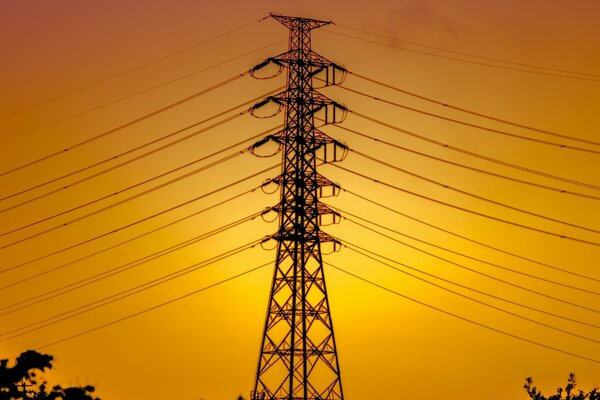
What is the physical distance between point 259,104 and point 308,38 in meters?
4.83

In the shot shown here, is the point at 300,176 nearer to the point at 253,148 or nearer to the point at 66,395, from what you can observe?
the point at 253,148

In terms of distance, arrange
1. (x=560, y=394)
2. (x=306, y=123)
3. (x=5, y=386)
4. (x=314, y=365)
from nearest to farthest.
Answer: (x=5, y=386), (x=314, y=365), (x=306, y=123), (x=560, y=394)

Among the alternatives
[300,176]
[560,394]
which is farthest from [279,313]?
[560,394]

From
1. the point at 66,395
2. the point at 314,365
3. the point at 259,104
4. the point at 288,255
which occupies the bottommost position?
the point at 66,395

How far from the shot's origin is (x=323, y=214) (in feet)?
184

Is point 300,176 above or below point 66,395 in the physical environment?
above

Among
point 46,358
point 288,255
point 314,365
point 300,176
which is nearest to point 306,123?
point 300,176

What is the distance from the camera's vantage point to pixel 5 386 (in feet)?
110

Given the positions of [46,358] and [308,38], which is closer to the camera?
[46,358]

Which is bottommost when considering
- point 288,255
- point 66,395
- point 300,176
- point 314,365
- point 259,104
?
point 66,395

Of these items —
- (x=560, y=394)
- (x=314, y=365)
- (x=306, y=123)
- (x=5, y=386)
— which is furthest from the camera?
(x=560, y=394)

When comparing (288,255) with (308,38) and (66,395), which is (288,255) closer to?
(308,38)

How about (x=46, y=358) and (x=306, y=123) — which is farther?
(x=306, y=123)

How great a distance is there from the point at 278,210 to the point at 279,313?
5.57 m
